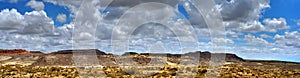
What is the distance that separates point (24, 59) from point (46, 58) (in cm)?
545

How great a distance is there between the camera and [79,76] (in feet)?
174

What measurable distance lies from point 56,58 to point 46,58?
211 cm

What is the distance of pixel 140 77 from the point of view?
171 ft

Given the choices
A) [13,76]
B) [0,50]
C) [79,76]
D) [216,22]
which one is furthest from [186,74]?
[0,50]

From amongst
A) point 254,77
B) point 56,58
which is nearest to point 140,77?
point 254,77

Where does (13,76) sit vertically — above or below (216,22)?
below

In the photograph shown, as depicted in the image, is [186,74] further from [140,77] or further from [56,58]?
[56,58]

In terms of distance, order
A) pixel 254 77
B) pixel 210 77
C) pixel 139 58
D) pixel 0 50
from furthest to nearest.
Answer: pixel 0 50 → pixel 139 58 → pixel 254 77 → pixel 210 77

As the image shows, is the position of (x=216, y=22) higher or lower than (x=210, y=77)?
higher

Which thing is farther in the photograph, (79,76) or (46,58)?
(46,58)

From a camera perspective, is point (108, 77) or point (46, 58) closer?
point (108, 77)

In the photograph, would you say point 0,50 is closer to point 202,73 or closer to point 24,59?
point 24,59

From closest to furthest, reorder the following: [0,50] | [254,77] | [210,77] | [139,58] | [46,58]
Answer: [210,77]
[254,77]
[46,58]
[139,58]
[0,50]

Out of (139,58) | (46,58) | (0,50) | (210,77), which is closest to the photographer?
(210,77)
